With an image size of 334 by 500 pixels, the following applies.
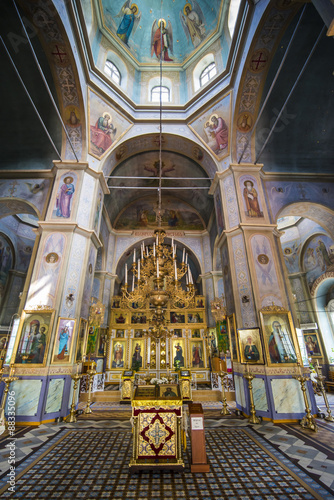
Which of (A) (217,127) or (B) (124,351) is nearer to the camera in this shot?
(A) (217,127)

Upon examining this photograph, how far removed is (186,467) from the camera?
3.78m

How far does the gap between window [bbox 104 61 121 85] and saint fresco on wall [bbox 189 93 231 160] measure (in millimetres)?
4646

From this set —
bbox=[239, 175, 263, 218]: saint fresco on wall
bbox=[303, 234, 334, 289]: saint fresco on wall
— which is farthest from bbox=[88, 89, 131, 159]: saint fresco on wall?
bbox=[303, 234, 334, 289]: saint fresco on wall

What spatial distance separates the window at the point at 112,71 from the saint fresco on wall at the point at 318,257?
13.8m

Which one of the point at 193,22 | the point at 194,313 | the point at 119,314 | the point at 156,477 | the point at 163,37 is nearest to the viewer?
the point at 156,477

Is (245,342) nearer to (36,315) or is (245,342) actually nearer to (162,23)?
(36,315)

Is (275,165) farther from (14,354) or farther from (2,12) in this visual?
(14,354)

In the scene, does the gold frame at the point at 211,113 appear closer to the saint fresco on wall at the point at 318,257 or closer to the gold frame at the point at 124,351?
the saint fresco on wall at the point at 318,257

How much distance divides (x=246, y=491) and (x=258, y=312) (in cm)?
460

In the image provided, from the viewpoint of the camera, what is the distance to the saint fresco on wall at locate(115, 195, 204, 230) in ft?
53.7

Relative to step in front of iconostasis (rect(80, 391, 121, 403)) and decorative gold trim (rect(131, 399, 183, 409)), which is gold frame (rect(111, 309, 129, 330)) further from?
decorative gold trim (rect(131, 399, 183, 409))

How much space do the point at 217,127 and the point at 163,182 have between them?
215 inches

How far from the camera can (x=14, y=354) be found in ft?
22.0

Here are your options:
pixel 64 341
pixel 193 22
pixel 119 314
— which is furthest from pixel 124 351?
pixel 193 22
